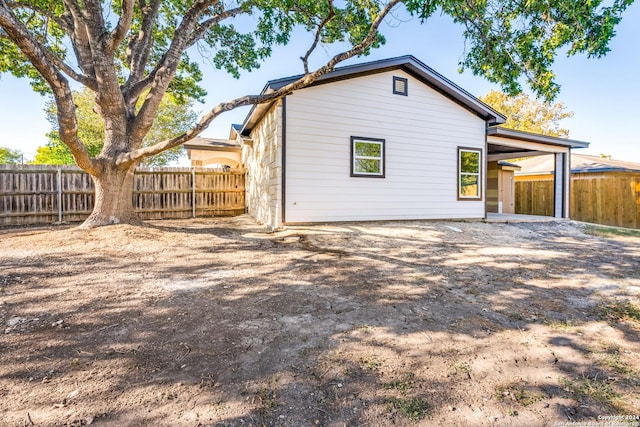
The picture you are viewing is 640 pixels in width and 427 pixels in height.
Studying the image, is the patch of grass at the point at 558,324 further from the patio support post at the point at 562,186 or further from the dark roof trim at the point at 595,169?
the dark roof trim at the point at 595,169

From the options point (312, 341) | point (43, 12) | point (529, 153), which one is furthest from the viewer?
point (529, 153)

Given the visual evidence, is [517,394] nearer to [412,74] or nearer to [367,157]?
[367,157]

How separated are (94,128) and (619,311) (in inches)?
1045

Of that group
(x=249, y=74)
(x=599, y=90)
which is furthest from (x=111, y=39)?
(x=599, y=90)

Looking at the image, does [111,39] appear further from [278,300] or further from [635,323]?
[635,323]

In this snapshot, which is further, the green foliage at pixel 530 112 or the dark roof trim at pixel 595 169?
→ the green foliage at pixel 530 112

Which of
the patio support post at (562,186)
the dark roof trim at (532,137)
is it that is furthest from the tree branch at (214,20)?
the patio support post at (562,186)

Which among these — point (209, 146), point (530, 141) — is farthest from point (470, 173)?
point (209, 146)

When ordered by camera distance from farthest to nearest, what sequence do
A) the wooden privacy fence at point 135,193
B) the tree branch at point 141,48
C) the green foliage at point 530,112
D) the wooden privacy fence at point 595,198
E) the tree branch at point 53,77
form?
the green foliage at point 530,112
the wooden privacy fence at point 595,198
the wooden privacy fence at point 135,193
the tree branch at point 141,48
the tree branch at point 53,77

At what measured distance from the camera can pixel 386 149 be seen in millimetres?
8852

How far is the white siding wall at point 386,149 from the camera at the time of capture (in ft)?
25.8

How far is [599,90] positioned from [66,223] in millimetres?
27000

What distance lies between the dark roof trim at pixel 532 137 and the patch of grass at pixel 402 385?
10547 millimetres

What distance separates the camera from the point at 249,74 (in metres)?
10.6
